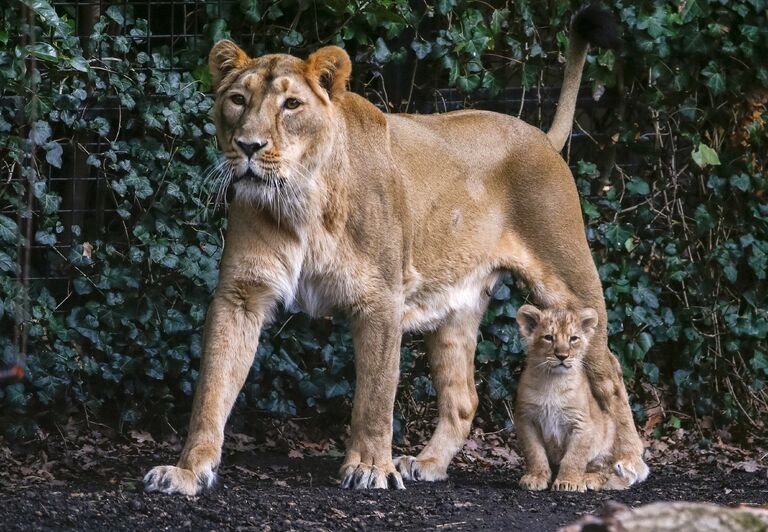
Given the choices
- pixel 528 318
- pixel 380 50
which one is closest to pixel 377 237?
pixel 528 318

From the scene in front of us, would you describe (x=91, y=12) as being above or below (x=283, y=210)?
above

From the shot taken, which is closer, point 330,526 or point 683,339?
point 330,526

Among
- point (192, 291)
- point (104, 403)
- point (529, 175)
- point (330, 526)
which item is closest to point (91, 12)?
point (192, 291)

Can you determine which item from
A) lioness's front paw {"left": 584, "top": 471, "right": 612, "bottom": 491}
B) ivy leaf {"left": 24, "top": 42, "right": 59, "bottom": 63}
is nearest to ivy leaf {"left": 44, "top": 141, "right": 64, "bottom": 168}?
ivy leaf {"left": 24, "top": 42, "right": 59, "bottom": 63}

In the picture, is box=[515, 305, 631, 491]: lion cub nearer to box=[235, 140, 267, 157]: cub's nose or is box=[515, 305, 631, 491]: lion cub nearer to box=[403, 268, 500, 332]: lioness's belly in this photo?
box=[403, 268, 500, 332]: lioness's belly

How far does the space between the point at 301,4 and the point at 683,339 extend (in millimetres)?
3026

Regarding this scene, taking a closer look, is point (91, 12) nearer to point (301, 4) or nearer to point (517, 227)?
point (301, 4)

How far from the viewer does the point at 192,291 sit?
6.38 m

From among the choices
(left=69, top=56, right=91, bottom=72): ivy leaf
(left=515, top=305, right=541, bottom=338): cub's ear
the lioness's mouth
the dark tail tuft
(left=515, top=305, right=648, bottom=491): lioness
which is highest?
the dark tail tuft

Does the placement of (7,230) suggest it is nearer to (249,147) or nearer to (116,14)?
(116,14)

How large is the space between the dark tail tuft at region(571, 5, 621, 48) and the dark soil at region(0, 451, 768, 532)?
2172 millimetres

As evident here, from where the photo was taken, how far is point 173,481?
183 inches

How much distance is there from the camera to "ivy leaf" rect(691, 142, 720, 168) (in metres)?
7.16

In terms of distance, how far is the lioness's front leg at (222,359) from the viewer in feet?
16.1
